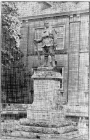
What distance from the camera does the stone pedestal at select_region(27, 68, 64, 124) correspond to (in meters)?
4.36

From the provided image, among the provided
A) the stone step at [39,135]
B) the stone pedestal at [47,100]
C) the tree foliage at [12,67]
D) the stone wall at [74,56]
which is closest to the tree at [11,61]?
the tree foliage at [12,67]

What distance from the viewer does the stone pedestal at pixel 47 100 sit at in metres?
4.36

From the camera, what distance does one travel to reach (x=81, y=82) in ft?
14.6

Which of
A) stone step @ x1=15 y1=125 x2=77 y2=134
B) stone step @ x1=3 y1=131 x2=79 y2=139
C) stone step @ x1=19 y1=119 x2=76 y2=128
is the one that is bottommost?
stone step @ x1=3 y1=131 x2=79 y2=139

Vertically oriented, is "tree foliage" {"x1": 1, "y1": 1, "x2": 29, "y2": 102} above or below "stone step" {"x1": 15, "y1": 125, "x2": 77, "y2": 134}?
above

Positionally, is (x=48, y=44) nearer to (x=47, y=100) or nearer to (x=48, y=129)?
(x=47, y=100)

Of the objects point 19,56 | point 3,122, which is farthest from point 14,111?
point 19,56

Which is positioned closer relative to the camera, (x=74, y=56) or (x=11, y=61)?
(x=74, y=56)

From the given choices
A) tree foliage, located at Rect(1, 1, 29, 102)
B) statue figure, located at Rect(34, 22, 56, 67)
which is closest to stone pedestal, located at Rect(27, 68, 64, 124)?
statue figure, located at Rect(34, 22, 56, 67)

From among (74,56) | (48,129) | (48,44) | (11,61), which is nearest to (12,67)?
(11,61)

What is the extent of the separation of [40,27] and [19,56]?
0.49 metres

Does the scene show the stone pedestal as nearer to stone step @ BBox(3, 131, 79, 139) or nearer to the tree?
stone step @ BBox(3, 131, 79, 139)

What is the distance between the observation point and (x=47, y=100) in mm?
4387

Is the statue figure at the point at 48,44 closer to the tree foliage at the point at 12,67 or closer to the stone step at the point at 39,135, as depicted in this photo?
the tree foliage at the point at 12,67
